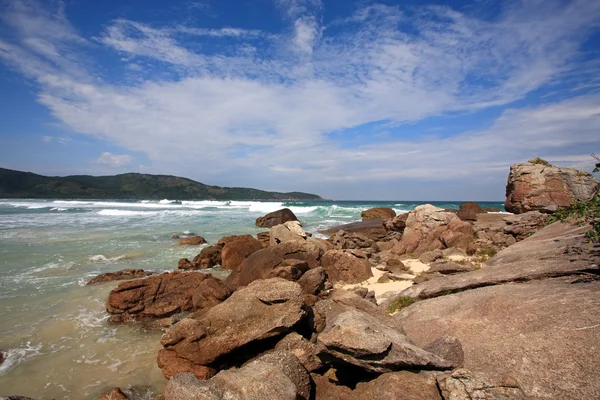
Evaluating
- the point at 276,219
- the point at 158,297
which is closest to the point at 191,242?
the point at 158,297

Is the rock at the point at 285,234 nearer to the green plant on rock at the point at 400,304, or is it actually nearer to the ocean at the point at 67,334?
the ocean at the point at 67,334

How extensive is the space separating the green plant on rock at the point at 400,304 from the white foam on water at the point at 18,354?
7253 mm

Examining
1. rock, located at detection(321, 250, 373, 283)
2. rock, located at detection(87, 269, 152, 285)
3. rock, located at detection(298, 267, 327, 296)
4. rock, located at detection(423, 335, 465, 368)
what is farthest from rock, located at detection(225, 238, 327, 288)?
rock, located at detection(423, 335, 465, 368)

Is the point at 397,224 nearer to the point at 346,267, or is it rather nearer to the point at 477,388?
the point at 346,267

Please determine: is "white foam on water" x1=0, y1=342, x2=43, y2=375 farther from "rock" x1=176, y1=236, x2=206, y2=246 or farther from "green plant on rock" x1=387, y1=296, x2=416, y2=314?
"rock" x1=176, y1=236, x2=206, y2=246

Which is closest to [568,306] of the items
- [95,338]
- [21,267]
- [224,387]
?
[224,387]

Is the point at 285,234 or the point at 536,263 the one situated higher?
the point at 536,263

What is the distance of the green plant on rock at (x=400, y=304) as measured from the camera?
664cm

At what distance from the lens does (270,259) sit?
10.7 m

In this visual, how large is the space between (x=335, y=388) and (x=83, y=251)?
17178 mm

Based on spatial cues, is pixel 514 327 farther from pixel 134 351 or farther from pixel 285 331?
pixel 134 351

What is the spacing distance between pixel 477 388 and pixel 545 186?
21199 millimetres

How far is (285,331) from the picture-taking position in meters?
5.51

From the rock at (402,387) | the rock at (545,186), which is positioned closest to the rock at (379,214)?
the rock at (545,186)
